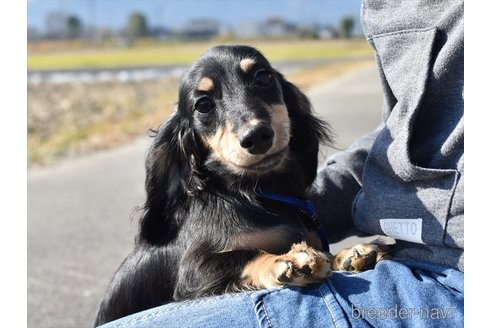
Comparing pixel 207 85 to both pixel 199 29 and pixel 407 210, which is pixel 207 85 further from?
pixel 199 29

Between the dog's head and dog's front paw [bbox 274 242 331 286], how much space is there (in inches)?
16.4

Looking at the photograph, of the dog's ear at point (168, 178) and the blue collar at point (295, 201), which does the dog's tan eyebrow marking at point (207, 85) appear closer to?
the dog's ear at point (168, 178)

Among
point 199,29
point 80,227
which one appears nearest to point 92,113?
point 80,227

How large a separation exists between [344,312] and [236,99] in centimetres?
82

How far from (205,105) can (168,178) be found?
0.92ft

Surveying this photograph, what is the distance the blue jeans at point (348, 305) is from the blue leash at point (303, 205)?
16.1 inches

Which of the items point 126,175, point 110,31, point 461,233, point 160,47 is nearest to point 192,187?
point 461,233

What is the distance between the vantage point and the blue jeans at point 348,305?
1.72 m

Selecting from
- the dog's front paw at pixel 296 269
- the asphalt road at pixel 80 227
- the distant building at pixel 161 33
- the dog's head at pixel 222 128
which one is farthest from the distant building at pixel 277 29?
the dog's front paw at pixel 296 269

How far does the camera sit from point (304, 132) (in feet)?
8.15

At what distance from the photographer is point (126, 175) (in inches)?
288

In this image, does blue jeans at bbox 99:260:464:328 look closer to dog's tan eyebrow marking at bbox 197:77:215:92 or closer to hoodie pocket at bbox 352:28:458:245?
hoodie pocket at bbox 352:28:458:245

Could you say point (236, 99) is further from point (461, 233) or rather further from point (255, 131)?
point (461, 233)

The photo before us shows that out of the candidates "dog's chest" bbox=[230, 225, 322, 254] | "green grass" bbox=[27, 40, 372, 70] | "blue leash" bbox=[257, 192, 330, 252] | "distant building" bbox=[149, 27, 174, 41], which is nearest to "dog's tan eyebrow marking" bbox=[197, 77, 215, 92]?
"blue leash" bbox=[257, 192, 330, 252]
